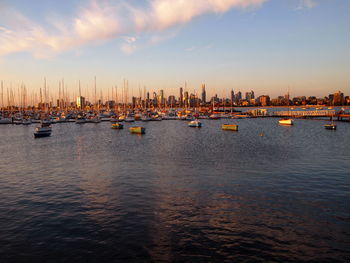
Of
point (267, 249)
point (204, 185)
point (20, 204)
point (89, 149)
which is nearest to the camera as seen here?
point (267, 249)

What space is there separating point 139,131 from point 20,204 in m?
61.1

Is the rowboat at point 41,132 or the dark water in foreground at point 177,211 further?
the rowboat at point 41,132

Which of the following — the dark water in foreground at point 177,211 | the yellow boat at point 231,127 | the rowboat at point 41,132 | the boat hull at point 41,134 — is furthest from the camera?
the yellow boat at point 231,127

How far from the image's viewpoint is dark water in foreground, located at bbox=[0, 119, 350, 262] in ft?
50.1

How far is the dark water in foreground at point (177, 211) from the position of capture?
50.1 ft

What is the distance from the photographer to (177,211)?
2080 centimetres

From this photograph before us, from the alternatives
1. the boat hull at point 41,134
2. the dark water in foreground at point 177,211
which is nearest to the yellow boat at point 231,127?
the dark water in foreground at point 177,211

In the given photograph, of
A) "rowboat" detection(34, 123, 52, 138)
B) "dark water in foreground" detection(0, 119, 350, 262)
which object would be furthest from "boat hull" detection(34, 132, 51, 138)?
"dark water in foreground" detection(0, 119, 350, 262)

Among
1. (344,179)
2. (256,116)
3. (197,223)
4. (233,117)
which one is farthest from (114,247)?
(256,116)

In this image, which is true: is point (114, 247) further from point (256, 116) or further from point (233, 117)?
point (256, 116)

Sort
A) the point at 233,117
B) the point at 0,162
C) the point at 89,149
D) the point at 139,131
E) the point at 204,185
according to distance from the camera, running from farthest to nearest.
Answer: the point at 233,117, the point at 139,131, the point at 89,149, the point at 0,162, the point at 204,185

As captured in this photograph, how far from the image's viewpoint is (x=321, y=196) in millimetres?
23984

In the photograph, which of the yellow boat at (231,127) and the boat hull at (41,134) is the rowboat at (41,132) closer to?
the boat hull at (41,134)

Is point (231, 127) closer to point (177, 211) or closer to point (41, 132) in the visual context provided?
point (41, 132)
